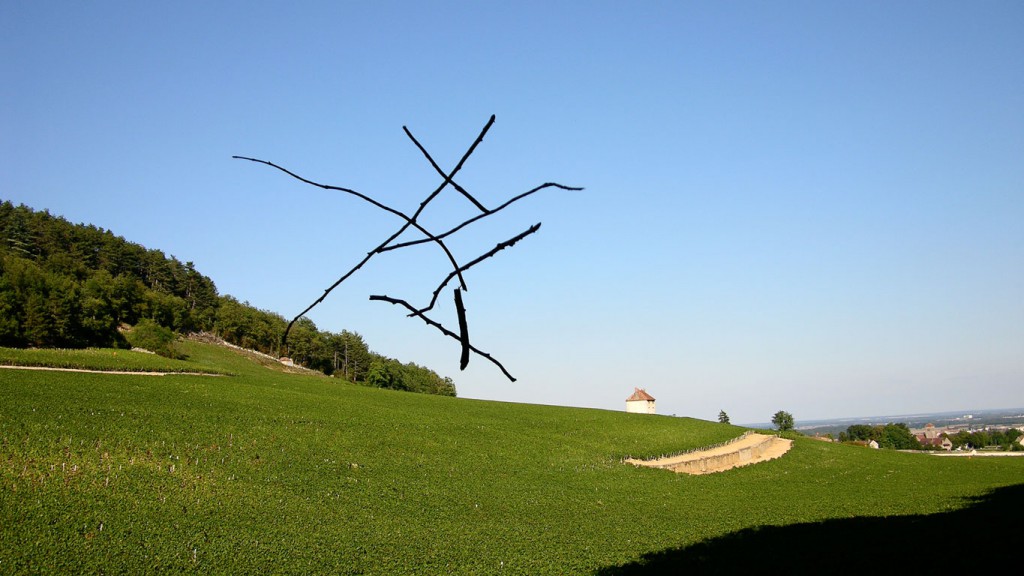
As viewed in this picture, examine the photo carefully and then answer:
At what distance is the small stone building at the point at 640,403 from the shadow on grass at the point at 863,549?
2018 inches

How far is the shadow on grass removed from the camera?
512 inches

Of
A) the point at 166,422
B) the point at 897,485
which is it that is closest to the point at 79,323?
the point at 166,422

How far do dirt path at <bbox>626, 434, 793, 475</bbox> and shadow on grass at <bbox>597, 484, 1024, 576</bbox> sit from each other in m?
16.8

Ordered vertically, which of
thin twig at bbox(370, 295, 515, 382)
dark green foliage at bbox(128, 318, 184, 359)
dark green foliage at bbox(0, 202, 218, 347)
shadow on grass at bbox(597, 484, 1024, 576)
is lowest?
shadow on grass at bbox(597, 484, 1024, 576)

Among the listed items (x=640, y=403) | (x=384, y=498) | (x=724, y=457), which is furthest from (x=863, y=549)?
(x=640, y=403)

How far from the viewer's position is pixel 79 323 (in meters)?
63.0

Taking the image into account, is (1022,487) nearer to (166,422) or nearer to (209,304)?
(166,422)

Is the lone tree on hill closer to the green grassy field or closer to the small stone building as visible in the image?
the small stone building

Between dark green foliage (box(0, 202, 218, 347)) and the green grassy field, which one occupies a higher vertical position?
dark green foliage (box(0, 202, 218, 347))

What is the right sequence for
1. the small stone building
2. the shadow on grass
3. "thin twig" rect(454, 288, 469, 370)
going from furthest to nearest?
the small stone building → the shadow on grass → "thin twig" rect(454, 288, 469, 370)

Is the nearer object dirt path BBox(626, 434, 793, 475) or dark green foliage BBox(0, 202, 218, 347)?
dirt path BBox(626, 434, 793, 475)

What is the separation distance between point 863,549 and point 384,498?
15.2 meters

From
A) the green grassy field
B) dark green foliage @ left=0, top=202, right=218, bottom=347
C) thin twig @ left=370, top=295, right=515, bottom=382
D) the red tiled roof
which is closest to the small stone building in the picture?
the red tiled roof

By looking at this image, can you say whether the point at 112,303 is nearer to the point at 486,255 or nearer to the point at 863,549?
the point at 863,549
